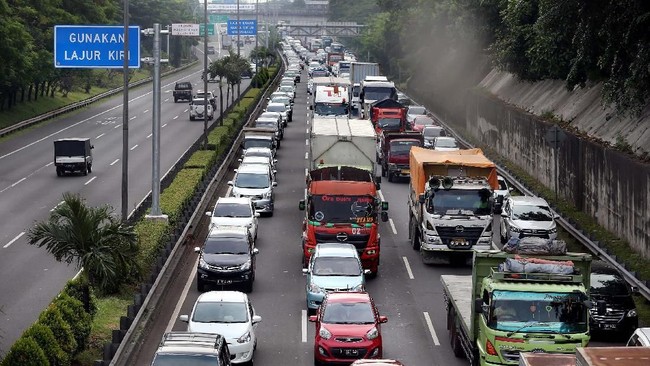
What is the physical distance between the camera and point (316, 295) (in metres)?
32.1

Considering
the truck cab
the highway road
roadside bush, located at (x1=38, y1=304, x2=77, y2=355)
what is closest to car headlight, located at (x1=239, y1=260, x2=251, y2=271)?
the highway road

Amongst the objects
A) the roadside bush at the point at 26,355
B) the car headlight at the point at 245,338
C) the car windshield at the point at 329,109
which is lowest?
the car headlight at the point at 245,338

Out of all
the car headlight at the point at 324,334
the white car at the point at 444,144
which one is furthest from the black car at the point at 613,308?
the white car at the point at 444,144

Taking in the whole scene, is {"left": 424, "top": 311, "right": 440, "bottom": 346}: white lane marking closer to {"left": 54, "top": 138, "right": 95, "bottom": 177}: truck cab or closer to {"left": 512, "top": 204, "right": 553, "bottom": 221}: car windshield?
{"left": 512, "top": 204, "right": 553, "bottom": 221}: car windshield

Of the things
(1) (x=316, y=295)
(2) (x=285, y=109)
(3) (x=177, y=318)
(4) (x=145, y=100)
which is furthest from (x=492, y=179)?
(4) (x=145, y=100)

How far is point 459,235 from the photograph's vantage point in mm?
37375

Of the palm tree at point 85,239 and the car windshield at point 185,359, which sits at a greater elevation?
the palm tree at point 85,239

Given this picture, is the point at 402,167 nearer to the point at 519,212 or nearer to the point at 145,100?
the point at 519,212

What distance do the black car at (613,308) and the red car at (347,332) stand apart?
209 inches

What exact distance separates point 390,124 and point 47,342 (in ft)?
148

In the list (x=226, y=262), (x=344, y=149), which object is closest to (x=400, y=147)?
(x=344, y=149)

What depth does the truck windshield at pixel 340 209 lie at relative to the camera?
37281 millimetres

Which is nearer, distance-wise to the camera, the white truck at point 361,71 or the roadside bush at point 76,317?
the roadside bush at point 76,317

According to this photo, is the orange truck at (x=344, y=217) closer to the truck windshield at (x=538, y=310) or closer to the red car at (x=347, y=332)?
the red car at (x=347, y=332)
